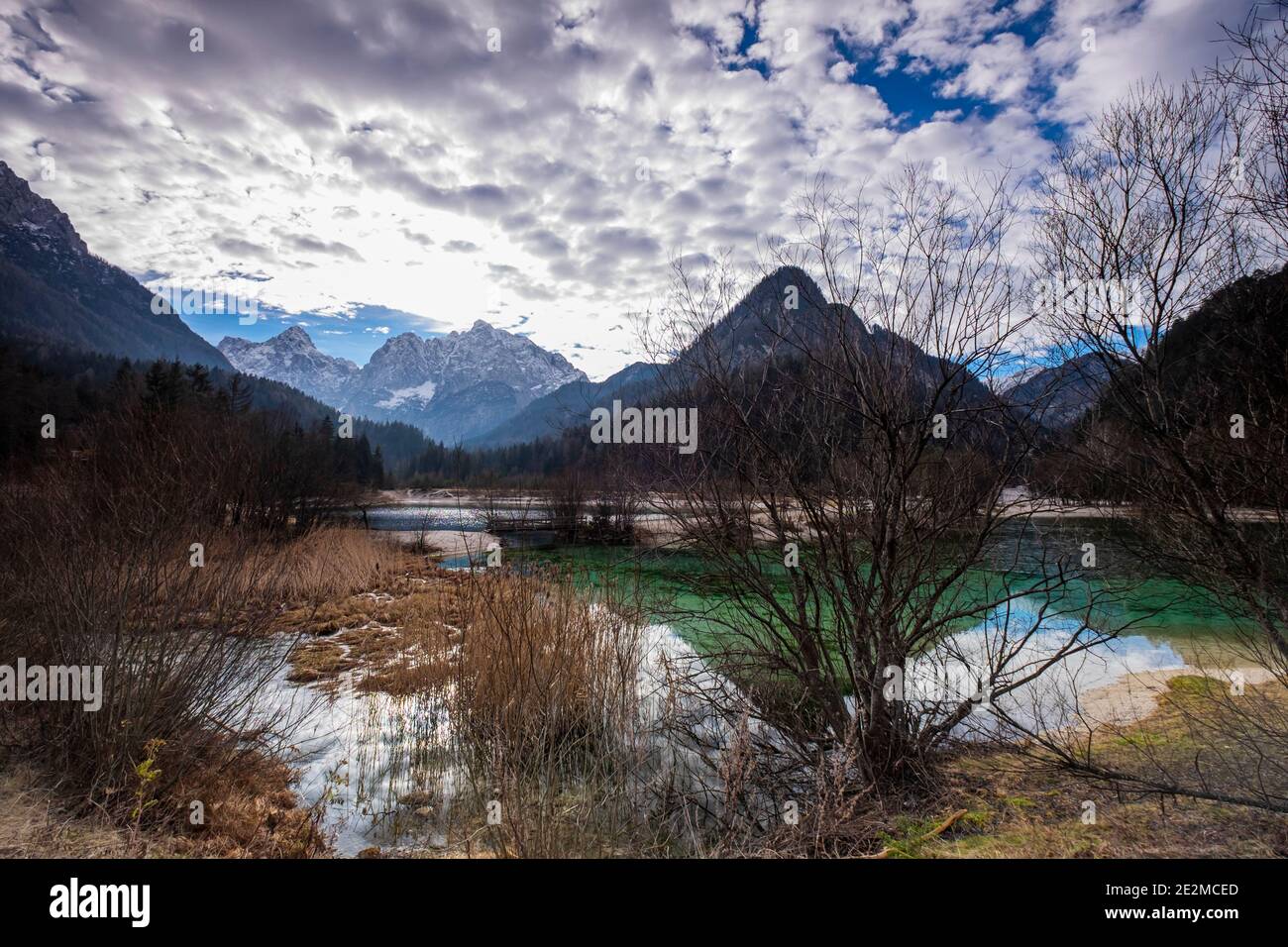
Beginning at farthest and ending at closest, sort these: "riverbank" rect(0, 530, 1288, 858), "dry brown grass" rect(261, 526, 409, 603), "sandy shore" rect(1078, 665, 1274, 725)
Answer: "dry brown grass" rect(261, 526, 409, 603) → "sandy shore" rect(1078, 665, 1274, 725) → "riverbank" rect(0, 530, 1288, 858)

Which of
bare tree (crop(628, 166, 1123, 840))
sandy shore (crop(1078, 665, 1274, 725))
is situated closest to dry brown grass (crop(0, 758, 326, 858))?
bare tree (crop(628, 166, 1123, 840))

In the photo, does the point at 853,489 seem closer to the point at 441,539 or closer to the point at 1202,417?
the point at 1202,417

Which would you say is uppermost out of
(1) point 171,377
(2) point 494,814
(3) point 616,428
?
(1) point 171,377

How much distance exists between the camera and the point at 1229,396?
15.2 feet

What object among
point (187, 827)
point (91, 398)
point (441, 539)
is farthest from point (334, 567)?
point (91, 398)

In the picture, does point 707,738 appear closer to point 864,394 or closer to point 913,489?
point 913,489

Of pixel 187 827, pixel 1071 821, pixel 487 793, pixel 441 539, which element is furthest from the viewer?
pixel 441 539

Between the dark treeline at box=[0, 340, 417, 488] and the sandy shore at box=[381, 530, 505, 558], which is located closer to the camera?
the dark treeline at box=[0, 340, 417, 488]

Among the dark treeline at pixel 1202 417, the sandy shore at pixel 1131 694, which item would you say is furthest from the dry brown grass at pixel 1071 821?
the dark treeline at pixel 1202 417

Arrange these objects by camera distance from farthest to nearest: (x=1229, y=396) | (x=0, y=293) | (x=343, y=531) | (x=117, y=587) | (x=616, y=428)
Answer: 1. (x=0, y=293)
2. (x=343, y=531)
3. (x=616, y=428)
4. (x=1229, y=396)
5. (x=117, y=587)

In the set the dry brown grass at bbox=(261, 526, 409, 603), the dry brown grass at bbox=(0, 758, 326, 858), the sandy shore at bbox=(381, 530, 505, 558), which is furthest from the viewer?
the sandy shore at bbox=(381, 530, 505, 558)

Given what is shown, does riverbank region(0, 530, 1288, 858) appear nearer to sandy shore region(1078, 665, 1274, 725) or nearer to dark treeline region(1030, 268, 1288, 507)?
sandy shore region(1078, 665, 1274, 725)
